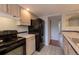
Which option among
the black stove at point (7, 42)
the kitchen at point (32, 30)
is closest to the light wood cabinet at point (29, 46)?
the kitchen at point (32, 30)

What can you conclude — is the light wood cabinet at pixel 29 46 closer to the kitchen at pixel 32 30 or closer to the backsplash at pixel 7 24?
the kitchen at pixel 32 30

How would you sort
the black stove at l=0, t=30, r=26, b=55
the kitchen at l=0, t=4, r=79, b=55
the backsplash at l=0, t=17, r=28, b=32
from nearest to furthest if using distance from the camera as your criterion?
the black stove at l=0, t=30, r=26, b=55 → the kitchen at l=0, t=4, r=79, b=55 → the backsplash at l=0, t=17, r=28, b=32

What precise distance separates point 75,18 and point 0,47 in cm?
440

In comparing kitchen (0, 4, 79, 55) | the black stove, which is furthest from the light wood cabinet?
the black stove

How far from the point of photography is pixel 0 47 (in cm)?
161

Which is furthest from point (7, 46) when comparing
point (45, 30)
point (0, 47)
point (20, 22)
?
point (45, 30)

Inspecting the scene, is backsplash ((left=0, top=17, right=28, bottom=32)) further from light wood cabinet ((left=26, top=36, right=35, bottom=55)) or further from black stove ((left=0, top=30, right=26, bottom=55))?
light wood cabinet ((left=26, top=36, right=35, bottom=55))

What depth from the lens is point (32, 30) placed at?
4.02 m

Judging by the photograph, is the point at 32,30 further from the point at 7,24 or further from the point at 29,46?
the point at 7,24

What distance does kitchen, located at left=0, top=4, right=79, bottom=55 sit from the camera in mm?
2012

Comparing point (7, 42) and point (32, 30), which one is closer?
point (7, 42)

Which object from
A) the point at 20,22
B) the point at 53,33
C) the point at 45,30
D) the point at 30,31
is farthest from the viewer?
the point at 53,33

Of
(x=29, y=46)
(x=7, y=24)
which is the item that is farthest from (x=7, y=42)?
(x=29, y=46)
